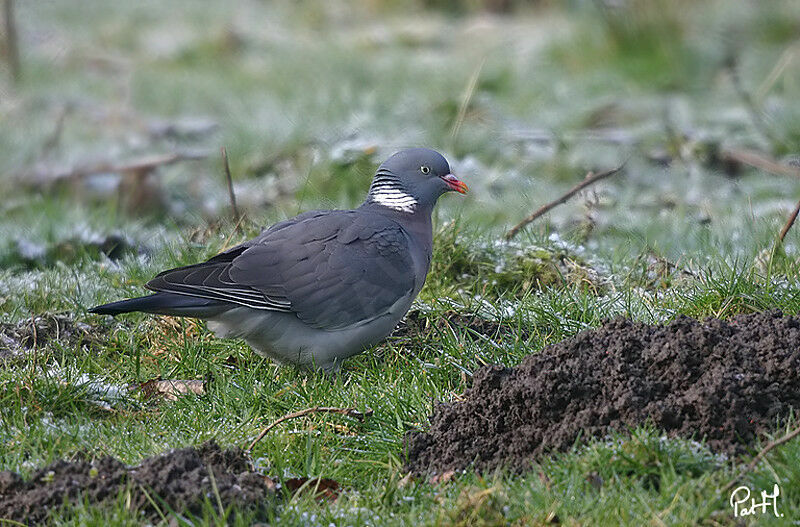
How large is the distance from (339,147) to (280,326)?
298 cm

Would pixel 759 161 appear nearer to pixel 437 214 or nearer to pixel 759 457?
pixel 437 214

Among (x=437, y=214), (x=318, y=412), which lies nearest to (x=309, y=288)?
(x=318, y=412)

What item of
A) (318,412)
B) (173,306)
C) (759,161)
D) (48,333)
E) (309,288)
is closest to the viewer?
(318,412)

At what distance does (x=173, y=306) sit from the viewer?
395cm

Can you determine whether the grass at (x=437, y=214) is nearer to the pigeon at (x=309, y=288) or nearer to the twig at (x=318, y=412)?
the twig at (x=318, y=412)

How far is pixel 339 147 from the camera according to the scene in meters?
6.96

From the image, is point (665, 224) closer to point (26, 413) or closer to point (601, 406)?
point (601, 406)

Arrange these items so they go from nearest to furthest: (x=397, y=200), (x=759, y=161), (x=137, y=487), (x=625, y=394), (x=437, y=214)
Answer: (x=137, y=487), (x=625, y=394), (x=397, y=200), (x=437, y=214), (x=759, y=161)

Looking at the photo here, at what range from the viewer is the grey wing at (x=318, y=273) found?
13.5 ft

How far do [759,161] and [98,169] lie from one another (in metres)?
4.56

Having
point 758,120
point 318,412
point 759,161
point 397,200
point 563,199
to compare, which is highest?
point 397,200

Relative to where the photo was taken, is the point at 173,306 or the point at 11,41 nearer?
the point at 173,306

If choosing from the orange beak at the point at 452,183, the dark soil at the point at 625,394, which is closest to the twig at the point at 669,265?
the orange beak at the point at 452,183

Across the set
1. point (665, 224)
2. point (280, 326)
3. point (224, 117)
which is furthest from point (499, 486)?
point (224, 117)
